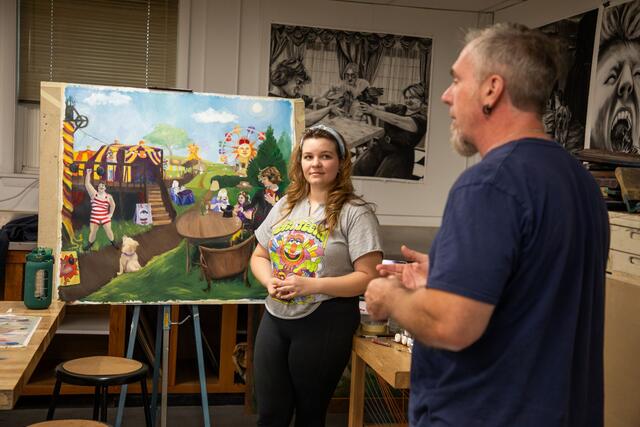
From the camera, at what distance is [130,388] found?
Answer: 3.89 m

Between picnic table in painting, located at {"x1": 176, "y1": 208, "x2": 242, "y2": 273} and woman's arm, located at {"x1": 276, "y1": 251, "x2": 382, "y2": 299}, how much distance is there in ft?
2.40

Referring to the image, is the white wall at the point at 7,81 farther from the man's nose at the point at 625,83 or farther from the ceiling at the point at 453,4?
the man's nose at the point at 625,83

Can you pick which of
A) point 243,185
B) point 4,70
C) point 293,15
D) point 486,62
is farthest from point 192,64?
point 486,62

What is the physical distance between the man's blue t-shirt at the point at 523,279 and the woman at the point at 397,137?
10.4 feet

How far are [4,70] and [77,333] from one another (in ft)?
4.93

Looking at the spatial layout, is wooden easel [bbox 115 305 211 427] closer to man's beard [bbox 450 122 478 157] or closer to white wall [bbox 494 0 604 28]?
man's beard [bbox 450 122 478 157]

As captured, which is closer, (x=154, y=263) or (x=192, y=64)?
(x=154, y=263)

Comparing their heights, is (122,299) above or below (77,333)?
above

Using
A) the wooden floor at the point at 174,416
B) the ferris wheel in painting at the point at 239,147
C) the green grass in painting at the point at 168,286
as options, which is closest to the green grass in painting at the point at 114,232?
the green grass in painting at the point at 168,286

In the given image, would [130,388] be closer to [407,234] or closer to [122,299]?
[122,299]

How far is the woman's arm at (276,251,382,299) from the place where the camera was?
2.46m

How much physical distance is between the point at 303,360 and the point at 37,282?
104 centimetres

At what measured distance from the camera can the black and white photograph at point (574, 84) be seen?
3.62 metres

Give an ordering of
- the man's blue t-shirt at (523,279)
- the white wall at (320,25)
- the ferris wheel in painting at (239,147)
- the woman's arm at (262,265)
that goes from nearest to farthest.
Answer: the man's blue t-shirt at (523,279) < the woman's arm at (262,265) < the ferris wheel in painting at (239,147) < the white wall at (320,25)
